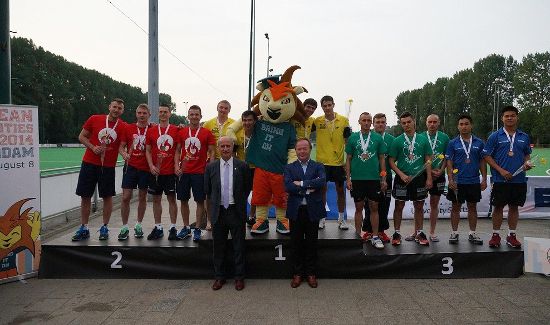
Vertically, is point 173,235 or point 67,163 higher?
point 67,163

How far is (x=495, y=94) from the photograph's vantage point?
214 feet

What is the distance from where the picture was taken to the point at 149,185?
5391 mm

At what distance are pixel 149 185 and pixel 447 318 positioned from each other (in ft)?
12.7

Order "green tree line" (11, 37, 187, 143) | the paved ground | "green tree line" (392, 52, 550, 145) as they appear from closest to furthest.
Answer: the paved ground → "green tree line" (11, 37, 187, 143) → "green tree line" (392, 52, 550, 145)

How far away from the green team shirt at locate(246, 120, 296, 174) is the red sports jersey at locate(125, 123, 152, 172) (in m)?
1.42

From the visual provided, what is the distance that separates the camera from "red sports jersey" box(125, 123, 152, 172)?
538 cm

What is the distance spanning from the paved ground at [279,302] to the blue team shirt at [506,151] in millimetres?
1328

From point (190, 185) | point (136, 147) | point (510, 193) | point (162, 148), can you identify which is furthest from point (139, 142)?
point (510, 193)

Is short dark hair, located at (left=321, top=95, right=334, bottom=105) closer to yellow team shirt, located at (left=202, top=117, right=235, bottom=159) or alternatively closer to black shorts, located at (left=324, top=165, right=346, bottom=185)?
black shorts, located at (left=324, top=165, right=346, bottom=185)

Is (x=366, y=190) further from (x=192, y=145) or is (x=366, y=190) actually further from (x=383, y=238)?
(x=192, y=145)

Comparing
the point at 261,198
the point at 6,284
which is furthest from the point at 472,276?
the point at 6,284

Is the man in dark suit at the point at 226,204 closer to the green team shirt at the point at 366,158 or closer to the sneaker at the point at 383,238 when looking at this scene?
the green team shirt at the point at 366,158

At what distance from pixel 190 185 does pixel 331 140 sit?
6.85ft

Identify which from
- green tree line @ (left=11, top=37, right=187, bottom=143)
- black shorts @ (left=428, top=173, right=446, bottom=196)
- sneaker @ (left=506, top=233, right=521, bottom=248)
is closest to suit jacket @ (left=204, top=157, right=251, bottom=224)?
black shorts @ (left=428, top=173, right=446, bottom=196)
